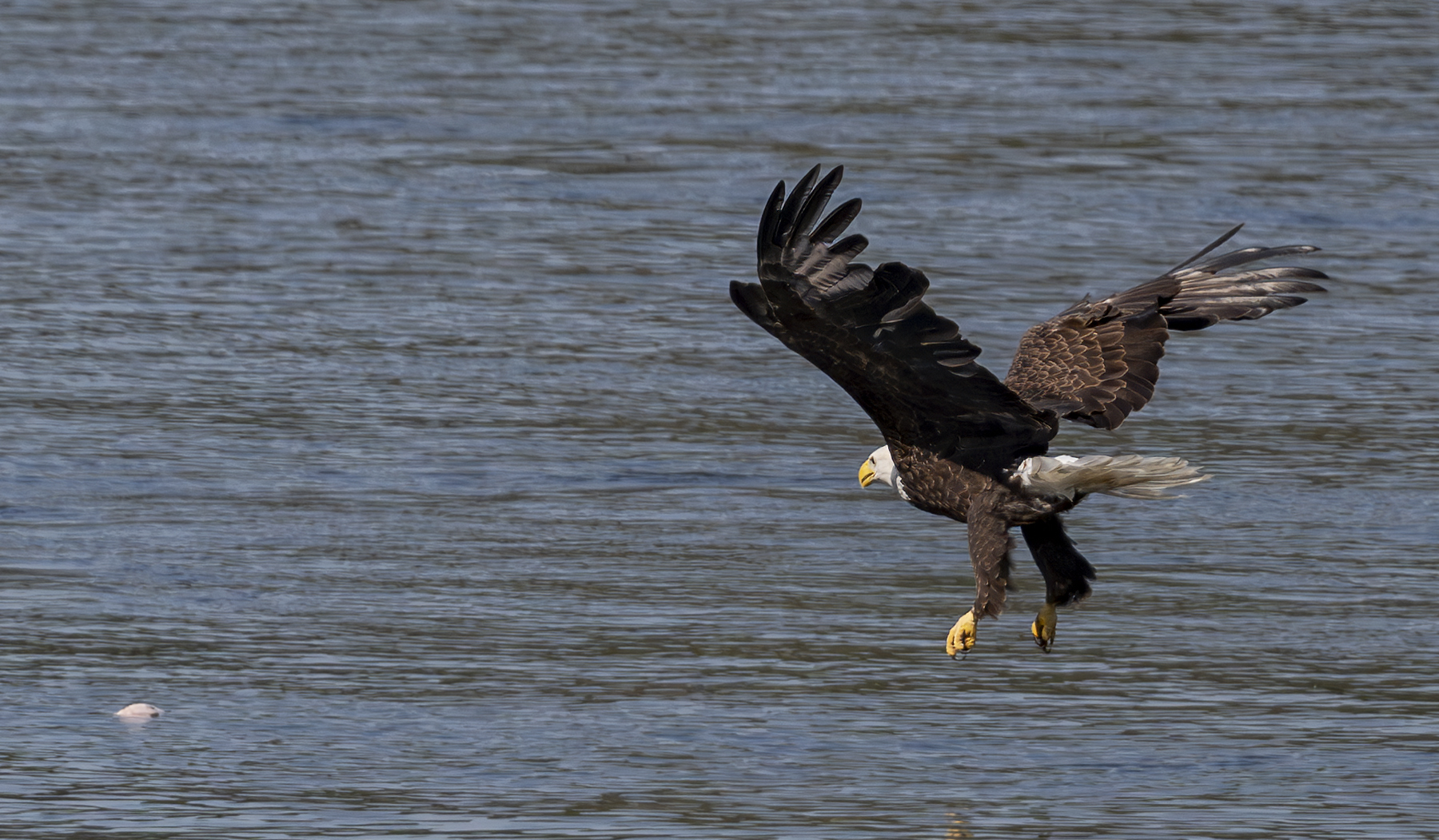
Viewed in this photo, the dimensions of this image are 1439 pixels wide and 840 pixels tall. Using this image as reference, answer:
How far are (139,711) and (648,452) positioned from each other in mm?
2642

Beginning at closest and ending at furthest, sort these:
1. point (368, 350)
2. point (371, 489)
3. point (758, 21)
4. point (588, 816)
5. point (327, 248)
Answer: point (588, 816) → point (371, 489) → point (368, 350) → point (327, 248) → point (758, 21)

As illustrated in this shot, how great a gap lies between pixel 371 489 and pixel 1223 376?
337cm

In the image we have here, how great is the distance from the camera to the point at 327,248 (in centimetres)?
1102

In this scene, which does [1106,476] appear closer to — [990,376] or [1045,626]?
[990,376]

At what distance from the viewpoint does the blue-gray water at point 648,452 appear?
590cm

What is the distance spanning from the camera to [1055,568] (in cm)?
634

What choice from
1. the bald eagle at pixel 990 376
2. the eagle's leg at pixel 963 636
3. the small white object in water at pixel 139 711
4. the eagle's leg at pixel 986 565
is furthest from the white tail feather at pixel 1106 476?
the small white object in water at pixel 139 711

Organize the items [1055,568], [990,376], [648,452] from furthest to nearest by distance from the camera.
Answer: [648,452]
[1055,568]
[990,376]

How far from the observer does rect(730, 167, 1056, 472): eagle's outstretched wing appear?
16.9 ft

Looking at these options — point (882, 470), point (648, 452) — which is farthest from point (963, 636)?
point (648, 452)

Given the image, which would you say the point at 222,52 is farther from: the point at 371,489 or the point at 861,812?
the point at 861,812

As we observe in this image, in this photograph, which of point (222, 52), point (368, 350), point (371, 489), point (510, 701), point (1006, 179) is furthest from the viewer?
point (222, 52)

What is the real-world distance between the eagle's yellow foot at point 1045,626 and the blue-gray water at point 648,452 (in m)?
0.15

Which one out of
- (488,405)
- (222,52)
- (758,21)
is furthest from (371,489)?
(758,21)
